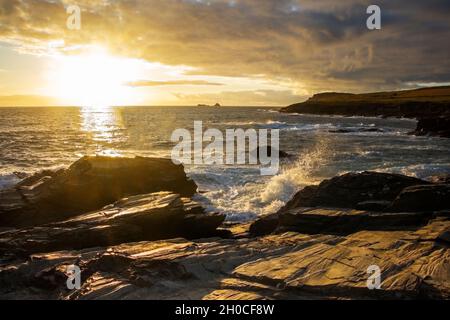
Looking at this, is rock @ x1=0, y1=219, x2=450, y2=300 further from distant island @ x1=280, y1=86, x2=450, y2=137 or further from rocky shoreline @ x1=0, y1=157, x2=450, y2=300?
distant island @ x1=280, y1=86, x2=450, y2=137

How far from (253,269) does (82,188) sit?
11.5 meters

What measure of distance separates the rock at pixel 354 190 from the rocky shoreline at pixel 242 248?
4 cm

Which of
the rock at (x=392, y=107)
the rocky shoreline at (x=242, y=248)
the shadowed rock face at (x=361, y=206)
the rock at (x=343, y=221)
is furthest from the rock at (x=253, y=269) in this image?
the rock at (x=392, y=107)

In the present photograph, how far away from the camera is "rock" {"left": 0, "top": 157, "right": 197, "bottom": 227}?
52.3ft

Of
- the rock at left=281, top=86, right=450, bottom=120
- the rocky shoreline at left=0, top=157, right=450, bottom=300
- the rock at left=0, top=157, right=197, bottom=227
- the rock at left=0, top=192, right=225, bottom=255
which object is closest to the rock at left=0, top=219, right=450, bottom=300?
the rocky shoreline at left=0, top=157, right=450, bottom=300

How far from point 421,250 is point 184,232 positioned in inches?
291

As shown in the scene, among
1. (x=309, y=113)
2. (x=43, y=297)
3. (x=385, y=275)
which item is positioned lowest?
(x=43, y=297)

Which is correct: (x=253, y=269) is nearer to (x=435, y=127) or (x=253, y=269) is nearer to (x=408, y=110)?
(x=435, y=127)

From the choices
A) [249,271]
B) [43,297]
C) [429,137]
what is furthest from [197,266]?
[429,137]

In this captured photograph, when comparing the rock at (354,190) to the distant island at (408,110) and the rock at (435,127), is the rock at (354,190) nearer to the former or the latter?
the rock at (435,127)

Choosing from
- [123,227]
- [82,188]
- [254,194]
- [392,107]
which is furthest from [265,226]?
[392,107]
